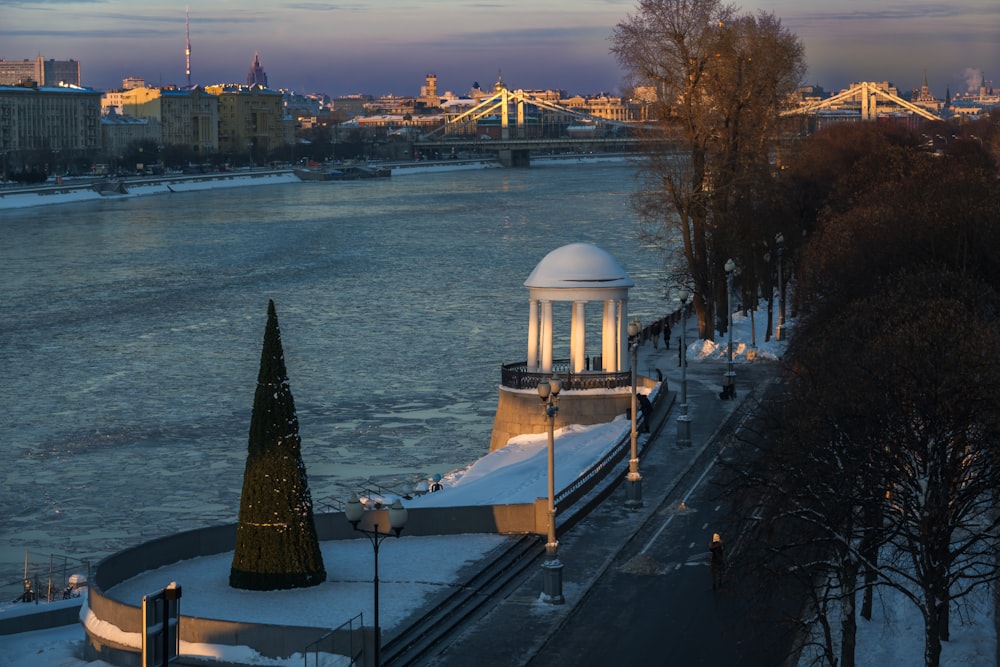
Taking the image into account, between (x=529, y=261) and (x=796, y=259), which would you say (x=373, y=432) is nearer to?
(x=796, y=259)

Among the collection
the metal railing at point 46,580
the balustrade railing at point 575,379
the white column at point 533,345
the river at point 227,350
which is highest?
the white column at point 533,345

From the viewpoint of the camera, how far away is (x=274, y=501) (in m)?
14.3

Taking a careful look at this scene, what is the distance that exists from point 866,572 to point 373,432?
1415cm

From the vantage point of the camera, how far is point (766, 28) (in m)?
38.3

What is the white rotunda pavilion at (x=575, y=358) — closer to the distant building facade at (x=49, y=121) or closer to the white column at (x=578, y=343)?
the white column at (x=578, y=343)

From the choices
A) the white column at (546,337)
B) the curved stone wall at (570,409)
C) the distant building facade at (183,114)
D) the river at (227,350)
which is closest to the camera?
the river at (227,350)

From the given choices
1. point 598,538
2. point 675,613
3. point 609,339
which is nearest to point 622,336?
point 609,339

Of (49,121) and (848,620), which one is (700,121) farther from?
(49,121)

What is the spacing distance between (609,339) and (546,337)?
92cm

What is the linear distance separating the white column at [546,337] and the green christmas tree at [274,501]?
957 cm

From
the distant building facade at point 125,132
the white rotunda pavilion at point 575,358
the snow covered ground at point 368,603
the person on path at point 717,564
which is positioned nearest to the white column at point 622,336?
the white rotunda pavilion at point 575,358

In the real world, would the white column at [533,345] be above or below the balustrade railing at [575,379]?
above

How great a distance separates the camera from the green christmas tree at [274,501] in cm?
1440

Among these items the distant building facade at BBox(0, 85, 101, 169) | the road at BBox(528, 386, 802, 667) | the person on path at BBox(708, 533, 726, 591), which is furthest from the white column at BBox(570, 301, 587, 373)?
the distant building facade at BBox(0, 85, 101, 169)
